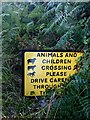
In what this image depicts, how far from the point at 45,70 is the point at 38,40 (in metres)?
0.14

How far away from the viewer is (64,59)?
1619 millimetres

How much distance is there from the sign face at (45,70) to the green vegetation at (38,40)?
31 millimetres

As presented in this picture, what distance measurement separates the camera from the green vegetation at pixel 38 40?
1568 millimetres

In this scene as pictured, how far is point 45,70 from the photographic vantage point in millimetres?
1617

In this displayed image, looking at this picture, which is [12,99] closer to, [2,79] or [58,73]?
[2,79]

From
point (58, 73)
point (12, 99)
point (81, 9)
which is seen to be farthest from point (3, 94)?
point (81, 9)

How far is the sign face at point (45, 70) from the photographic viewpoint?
5.29 ft

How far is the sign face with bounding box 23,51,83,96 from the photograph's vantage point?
1.61 m

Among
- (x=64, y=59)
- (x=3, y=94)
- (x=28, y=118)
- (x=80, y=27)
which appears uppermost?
(x=80, y=27)

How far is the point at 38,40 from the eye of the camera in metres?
1.67

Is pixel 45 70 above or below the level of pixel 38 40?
below

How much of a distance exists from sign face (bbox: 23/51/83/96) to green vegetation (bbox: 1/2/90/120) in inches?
1.2

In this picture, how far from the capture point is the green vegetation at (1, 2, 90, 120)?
5.15 ft

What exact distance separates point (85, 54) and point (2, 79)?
373 millimetres
